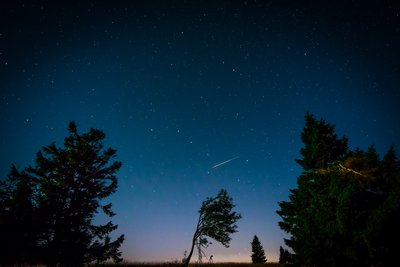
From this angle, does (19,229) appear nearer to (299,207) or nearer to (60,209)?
(60,209)

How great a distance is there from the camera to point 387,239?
1333cm

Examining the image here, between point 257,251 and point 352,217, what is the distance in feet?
168

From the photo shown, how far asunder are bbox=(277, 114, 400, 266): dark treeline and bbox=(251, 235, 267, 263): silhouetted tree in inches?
1790

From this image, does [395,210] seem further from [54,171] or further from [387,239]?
[54,171]

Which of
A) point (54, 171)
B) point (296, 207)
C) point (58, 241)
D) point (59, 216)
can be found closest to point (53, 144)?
point (54, 171)

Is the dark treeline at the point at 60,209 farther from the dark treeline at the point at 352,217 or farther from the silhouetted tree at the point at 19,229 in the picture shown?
the dark treeline at the point at 352,217

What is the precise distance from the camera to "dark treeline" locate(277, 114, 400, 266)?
13188 mm

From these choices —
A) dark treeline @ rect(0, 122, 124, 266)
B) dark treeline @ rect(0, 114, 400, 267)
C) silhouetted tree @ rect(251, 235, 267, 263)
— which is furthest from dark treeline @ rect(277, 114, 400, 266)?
silhouetted tree @ rect(251, 235, 267, 263)

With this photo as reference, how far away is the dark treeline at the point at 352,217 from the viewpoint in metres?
13.2

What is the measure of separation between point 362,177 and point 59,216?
21.6 meters

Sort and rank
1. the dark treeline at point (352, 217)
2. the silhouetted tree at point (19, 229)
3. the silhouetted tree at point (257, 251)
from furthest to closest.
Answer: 1. the silhouetted tree at point (257, 251)
2. the silhouetted tree at point (19, 229)
3. the dark treeline at point (352, 217)

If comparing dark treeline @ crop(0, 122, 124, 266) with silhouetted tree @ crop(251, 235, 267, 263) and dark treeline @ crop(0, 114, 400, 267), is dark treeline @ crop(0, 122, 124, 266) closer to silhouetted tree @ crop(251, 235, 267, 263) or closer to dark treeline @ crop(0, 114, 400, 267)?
dark treeline @ crop(0, 114, 400, 267)

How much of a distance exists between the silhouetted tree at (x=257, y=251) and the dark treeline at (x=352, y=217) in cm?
4546

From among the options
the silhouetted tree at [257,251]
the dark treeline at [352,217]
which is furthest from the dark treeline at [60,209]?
the silhouetted tree at [257,251]
